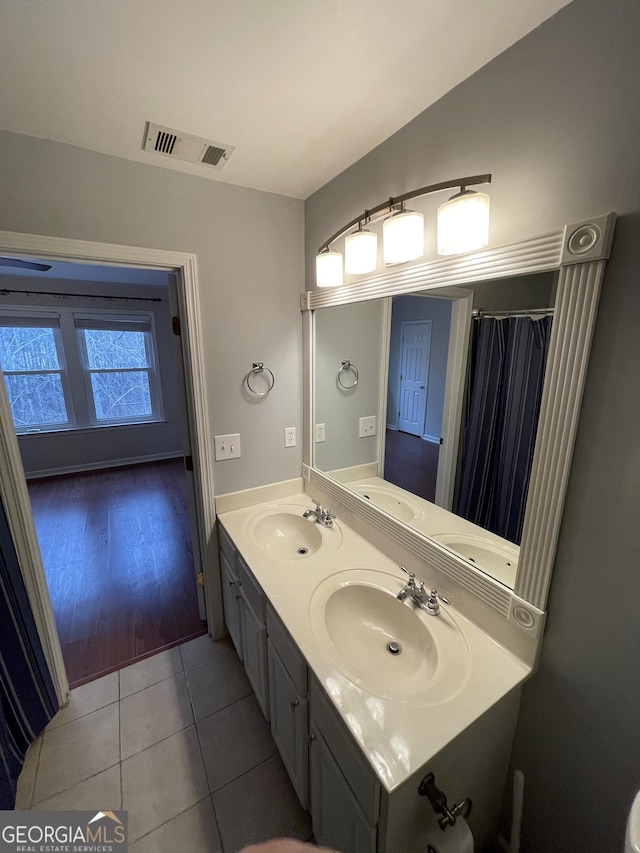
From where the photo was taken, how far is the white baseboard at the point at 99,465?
440cm

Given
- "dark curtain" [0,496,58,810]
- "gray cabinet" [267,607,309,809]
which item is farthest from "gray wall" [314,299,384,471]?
"dark curtain" [0,496,58,810]

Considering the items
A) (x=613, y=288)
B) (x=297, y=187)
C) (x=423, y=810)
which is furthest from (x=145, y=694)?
(x=297, y=187)

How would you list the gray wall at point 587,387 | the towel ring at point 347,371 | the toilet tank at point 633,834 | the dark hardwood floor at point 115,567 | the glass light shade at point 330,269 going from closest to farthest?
1. the toilet tank at point 633,834
2. the gray wall at point 587,387
3. the glass light shade at point 330,269
4. the towel ring at point 347,371
5. the dark hardwood floor at point 115,567

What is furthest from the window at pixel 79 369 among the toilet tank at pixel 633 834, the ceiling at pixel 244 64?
the toilet tank at pixel 633 834

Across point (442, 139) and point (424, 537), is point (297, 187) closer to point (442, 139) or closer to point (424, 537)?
point (442, 139)

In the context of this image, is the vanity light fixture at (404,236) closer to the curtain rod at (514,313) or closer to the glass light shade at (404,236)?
the glass light shade at (404,236)

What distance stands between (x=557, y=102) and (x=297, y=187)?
114cm

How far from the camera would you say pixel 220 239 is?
1.60 m

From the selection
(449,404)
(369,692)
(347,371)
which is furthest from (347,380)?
(369,692)

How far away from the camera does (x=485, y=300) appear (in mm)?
1056

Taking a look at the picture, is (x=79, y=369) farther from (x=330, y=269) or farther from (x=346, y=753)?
(x=346, y=753)

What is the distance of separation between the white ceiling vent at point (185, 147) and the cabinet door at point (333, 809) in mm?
2064

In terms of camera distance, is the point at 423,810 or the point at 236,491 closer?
the point at 423,810

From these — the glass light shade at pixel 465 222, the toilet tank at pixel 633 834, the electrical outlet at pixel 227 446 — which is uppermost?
the glass light shade at pixel 465 222
